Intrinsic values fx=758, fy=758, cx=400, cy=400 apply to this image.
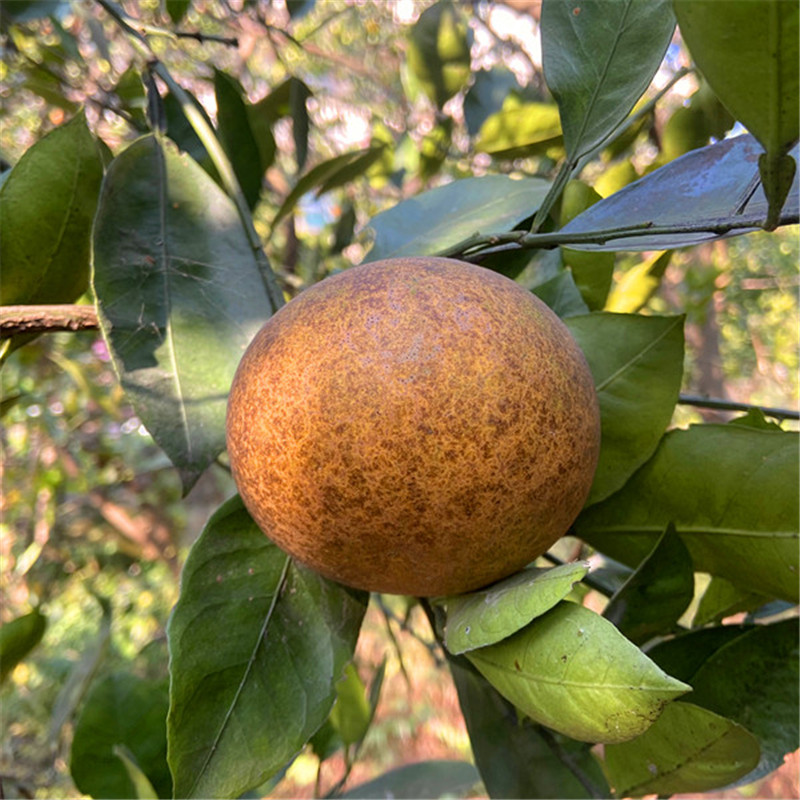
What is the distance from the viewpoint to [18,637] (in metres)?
0.78

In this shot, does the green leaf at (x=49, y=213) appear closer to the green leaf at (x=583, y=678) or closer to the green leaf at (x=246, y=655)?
the green leaf at (x=246, y=655)

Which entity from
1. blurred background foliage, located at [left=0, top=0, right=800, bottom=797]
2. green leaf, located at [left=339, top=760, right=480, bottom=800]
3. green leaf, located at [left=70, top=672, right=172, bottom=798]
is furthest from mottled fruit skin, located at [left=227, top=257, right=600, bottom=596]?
green leaf, located at [left=339, top=760, right=480, bottom=800]

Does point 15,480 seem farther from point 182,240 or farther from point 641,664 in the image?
point 641,664

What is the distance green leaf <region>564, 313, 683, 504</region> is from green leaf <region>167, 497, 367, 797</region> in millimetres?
221

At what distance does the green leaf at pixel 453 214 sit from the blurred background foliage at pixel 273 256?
0.05m

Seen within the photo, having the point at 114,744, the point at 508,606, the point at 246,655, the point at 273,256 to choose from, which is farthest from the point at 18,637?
the point at 273,256

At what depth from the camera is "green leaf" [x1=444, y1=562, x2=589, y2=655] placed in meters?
0.37

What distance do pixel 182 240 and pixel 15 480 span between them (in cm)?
226

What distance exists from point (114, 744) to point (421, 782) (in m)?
0.39

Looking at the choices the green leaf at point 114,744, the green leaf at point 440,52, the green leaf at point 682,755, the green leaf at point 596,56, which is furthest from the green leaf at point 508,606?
the green leaf at point 440,52

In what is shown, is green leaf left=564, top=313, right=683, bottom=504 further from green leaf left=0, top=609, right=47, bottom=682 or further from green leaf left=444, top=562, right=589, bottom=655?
green leaf left=0, top=609, right=47, bottom=682

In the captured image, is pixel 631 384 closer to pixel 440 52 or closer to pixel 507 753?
pixel 507 753

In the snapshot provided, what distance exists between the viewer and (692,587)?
0.54 meters

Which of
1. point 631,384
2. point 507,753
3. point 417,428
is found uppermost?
point 417,428
